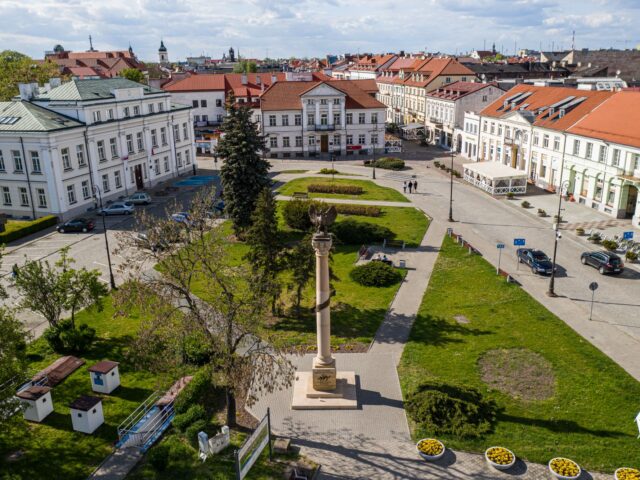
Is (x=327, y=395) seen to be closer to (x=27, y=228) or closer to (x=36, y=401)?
(x=36, y=401)

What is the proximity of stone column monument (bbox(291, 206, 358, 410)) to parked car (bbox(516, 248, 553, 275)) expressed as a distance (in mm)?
17481

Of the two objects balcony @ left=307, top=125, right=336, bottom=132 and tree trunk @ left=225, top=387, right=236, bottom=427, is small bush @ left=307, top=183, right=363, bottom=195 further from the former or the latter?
tree trunk @ left=225, top=387, right=236, bottom=427

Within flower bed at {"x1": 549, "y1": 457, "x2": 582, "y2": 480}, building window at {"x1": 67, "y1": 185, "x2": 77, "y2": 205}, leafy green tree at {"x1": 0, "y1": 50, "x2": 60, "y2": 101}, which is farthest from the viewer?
leafy green tree at {"x1": 0, "y1": 50, "x2": 60, "y2": 101}

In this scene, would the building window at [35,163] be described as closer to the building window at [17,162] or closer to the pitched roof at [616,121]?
the building window at [17,162]

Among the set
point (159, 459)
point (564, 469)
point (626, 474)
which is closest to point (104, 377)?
point (159, 459)

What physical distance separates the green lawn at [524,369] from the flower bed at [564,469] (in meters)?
0.54

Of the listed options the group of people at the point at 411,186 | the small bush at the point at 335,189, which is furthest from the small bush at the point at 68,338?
the group of people at the point at 411,186

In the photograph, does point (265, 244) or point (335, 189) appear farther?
point (335, 189)

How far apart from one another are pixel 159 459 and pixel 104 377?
6.12m

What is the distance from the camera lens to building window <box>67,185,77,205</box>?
49.3 metres

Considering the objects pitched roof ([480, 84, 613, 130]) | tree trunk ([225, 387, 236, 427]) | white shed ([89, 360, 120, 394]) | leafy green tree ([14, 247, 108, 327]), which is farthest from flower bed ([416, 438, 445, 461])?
pitched roof ([480, 84, 613, 130])

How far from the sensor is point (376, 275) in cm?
3453

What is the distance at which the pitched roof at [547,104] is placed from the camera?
54688 mm

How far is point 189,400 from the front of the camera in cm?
2167
